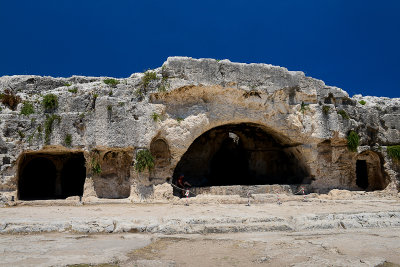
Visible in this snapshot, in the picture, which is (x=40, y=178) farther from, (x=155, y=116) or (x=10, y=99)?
(x=155, y=116)

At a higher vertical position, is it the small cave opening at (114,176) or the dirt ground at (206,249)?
the small cave opening at (114,176)

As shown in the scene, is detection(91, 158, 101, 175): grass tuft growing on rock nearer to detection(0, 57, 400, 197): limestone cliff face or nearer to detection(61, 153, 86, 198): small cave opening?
detection(0, 57, 400, 197): limestone cliff face

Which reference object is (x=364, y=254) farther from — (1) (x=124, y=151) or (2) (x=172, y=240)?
(1) (x=124, y=151)

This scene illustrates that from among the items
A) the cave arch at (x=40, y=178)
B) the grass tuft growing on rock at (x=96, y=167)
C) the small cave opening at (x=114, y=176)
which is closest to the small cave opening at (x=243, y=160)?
the small cave opening at (x=114, y=176)

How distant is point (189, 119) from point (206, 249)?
338 inches

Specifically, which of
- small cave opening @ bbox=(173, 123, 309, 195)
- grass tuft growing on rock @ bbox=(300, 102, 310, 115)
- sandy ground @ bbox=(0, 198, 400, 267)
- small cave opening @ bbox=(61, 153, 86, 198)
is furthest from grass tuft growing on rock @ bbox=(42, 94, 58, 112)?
grass tuft growing on rock @ bbox=(300, 102, 310, 115)

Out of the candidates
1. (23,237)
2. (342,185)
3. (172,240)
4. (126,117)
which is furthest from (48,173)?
(342,185)

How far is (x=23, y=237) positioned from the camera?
19.5 feet

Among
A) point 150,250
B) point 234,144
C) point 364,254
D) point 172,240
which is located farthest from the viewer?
point 234,144

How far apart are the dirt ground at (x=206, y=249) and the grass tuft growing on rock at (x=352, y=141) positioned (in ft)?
29.1

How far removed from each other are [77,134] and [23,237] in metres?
6.86

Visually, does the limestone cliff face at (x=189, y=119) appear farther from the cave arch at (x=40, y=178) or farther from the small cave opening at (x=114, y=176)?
the cave arch at (x=40, y=178)

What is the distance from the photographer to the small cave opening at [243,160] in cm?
1797

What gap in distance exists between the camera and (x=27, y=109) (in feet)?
40.9
